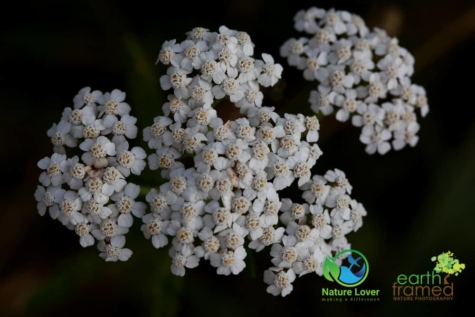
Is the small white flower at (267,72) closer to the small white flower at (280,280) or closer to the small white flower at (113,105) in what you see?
the small white flower at (113,105)

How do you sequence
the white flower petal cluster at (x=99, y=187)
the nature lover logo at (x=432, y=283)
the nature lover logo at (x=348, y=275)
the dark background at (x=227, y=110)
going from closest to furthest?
the white flower petal cluster at (x=99, y=187)
the nature lover logo at (x=348, y=275)
the nature lover logo at (x=432, y=283)
the dark background at (x=227, y=110)

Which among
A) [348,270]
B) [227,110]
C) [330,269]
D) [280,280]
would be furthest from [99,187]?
[348,270]

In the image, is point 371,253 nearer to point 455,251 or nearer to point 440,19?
point 455,251

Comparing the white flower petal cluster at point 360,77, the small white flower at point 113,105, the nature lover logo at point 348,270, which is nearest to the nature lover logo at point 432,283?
the nature lover logo at point 348,270

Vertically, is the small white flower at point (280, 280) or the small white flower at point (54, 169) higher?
the small white flower at point (54, 169)

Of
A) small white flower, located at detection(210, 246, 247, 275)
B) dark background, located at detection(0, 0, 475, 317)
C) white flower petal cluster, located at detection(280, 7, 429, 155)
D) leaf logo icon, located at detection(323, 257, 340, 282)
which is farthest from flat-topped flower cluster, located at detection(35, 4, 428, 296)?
dark background, located at detection(0, 0, 475, 317)

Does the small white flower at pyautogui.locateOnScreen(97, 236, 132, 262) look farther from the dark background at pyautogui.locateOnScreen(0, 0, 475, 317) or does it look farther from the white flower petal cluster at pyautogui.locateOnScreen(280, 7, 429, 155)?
the white flower petal cluster at pyautogui.locateOnScreen(280, 7, 429, 155)
